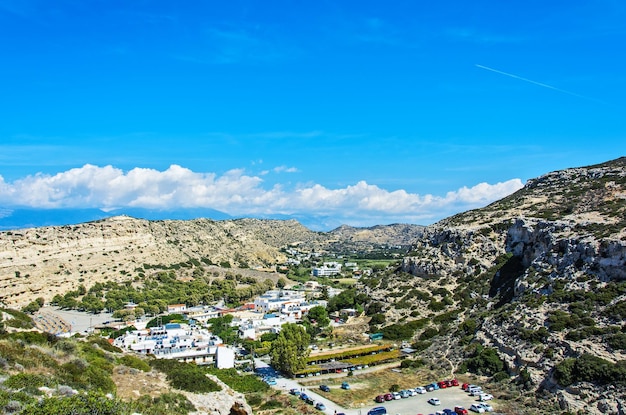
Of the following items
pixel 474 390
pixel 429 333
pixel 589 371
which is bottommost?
pixel 474 390

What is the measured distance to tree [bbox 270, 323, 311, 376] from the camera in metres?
44.8

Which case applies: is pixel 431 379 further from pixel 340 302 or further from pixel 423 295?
pixel 340 302

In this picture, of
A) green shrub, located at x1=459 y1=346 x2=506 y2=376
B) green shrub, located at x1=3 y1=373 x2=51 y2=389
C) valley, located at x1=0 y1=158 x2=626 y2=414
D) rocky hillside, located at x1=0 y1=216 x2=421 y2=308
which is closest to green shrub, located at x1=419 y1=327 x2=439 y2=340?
valley, located at x1=0 y1=158 x2=626 y2=414

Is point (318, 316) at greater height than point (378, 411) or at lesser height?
greater

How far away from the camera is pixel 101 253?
106 metres

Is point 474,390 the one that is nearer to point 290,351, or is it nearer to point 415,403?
point 415,403

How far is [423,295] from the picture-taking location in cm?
6644

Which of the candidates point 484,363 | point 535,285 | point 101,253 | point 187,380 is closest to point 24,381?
point 187,380

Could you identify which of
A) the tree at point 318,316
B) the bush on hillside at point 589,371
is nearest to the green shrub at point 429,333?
the tree at point 318,316

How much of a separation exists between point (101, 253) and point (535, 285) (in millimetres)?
86645

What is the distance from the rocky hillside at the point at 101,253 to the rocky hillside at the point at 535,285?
53.8 metres

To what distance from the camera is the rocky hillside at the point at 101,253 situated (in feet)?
290

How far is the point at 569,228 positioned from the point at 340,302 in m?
33.1

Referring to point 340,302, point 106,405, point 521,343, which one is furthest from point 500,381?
point 340,302
